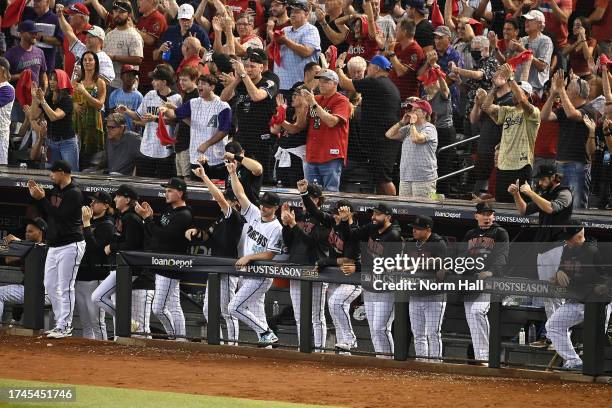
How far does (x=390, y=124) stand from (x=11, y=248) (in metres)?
4.42

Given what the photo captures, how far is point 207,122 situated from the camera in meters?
14.9

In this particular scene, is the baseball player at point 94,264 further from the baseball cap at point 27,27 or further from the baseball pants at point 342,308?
the baseball cap at point 27,27

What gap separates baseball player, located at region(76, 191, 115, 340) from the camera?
14227mm

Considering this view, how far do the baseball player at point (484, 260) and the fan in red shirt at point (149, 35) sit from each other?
20.9 ft

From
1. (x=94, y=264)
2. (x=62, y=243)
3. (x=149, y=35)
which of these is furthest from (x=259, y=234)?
(x=149, y=35)

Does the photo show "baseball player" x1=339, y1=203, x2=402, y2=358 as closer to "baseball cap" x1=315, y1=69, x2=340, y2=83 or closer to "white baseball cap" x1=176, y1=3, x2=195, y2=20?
"baseball cap" x1=315, y1=69, x2=340, y2=83

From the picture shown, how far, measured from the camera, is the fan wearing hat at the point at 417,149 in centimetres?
1410

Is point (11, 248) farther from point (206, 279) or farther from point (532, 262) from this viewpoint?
point (532, 262)

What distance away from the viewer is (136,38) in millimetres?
16953

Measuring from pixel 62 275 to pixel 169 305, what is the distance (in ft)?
4.07

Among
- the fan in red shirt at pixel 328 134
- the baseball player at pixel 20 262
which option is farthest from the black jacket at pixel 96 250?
the fan in red shirt at pixel 328 134

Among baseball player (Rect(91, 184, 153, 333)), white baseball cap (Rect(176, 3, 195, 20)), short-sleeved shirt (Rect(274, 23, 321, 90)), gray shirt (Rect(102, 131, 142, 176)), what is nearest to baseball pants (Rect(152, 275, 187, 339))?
baseball player (Rect(91, 184, 153, 333))

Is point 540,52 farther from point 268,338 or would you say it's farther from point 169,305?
point 169,305

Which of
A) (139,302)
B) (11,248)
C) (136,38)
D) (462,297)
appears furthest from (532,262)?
(136,38)
